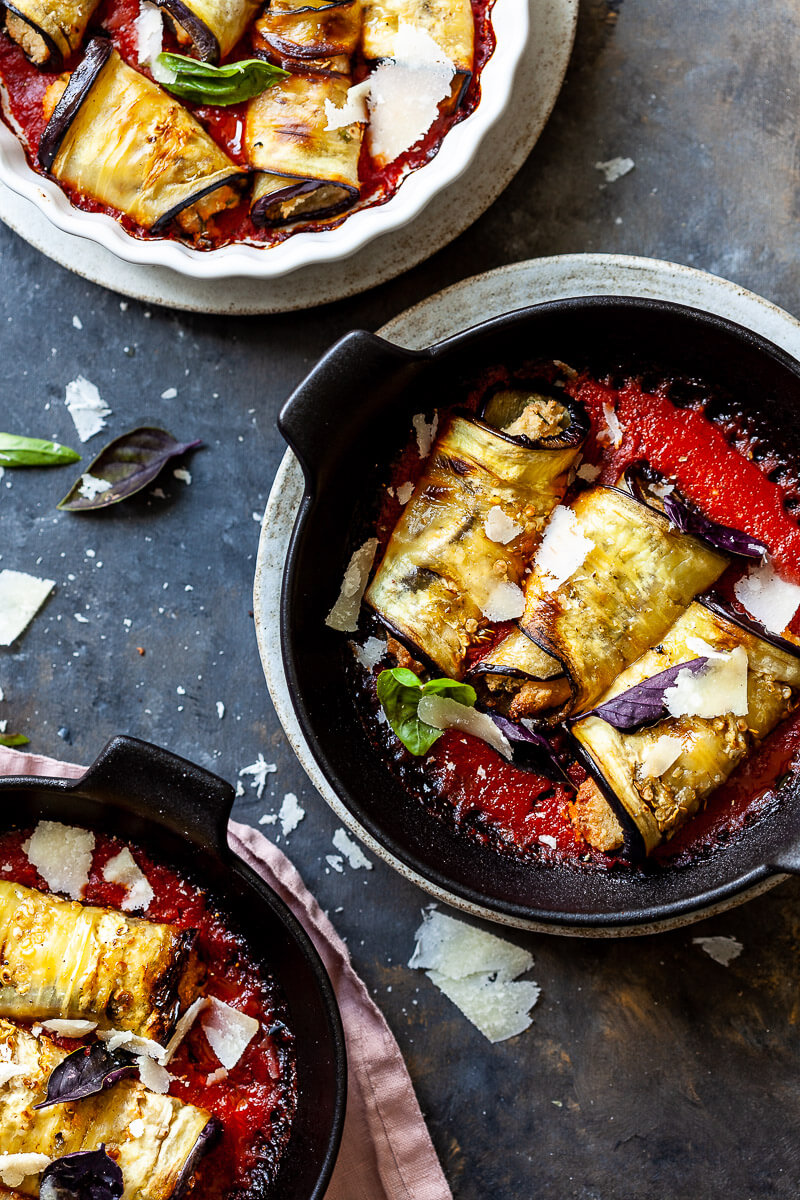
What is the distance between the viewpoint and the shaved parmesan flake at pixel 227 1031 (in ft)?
7.89

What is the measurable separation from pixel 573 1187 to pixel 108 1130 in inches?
46.2

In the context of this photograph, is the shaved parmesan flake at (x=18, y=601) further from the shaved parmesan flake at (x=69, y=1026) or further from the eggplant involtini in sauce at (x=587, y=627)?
the shaved parmesan flake at (x=69, y=1026)

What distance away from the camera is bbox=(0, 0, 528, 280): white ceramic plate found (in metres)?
2.21

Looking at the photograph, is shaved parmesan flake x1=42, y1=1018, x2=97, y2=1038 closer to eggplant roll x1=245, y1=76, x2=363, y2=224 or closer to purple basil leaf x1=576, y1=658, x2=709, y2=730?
purple basil leaf x1=576, y1=658, x2=709, y2=730

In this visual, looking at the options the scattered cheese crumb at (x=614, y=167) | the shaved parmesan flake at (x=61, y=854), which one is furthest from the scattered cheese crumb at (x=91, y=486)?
the scattered cheese crumb at (x=614, y=167)

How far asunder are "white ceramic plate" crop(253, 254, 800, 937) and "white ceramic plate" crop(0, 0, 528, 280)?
0.70 ft

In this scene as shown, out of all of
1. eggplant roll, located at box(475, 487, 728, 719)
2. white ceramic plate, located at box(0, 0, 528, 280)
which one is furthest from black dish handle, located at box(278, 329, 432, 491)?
eggplant roll, located at box(475, 487, 728, 719)

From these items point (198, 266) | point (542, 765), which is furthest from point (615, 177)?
point (542, 765)

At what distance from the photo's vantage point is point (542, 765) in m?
2.32

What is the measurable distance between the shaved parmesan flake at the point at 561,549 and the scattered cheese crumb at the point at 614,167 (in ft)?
2.95

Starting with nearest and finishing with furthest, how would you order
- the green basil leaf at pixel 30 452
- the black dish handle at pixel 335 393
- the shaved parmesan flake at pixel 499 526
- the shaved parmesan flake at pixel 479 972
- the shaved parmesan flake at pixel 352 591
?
1. the black dish handle at pixel 335 393
2. the shaved parmesan flake at pixel 499 526
3. the shaved parmesan flake at pixel 352 591
4. the shaved parmesan flake at pixel 479 972
5. the green basil leaf at pixel 30 452

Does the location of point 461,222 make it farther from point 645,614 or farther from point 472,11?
point 645,614

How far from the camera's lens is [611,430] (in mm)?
2352

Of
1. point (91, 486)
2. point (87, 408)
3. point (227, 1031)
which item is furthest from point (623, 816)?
point (87, 408)
